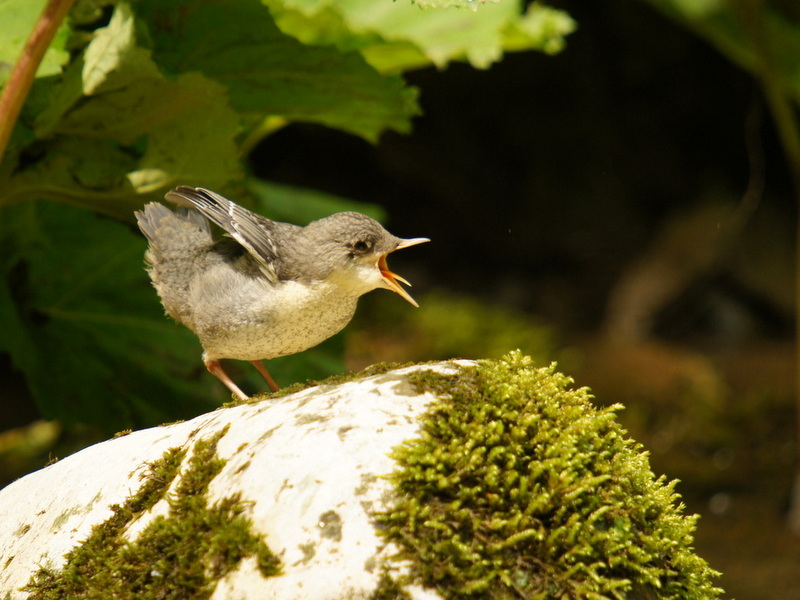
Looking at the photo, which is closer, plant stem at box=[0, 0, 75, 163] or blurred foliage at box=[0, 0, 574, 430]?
plant stem at box=[0, 0, 75, 163]

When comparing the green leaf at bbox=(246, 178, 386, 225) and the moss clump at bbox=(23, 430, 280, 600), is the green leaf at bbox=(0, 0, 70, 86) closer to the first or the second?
the moss clump at bbox=(23, 430, 280, 600)

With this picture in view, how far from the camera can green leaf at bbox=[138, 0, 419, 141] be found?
3738mm

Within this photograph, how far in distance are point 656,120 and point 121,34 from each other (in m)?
8.37

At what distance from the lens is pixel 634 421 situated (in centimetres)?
782

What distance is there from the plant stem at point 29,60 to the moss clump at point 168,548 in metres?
1.44


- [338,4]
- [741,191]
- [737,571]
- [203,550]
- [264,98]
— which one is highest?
[741,191]

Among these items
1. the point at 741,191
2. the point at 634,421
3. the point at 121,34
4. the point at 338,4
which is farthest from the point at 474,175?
the point at 121,34

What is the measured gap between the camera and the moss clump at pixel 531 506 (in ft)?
6.84

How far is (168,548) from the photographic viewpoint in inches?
88.8

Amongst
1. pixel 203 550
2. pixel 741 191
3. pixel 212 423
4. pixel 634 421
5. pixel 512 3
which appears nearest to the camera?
pixel 203 550

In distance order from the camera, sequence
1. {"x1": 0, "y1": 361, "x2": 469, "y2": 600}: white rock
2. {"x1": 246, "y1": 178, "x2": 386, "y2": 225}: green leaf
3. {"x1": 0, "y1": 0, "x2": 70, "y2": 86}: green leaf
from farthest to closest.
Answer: {"x1": 246, "y1": 178, "x2": 386, "y2": 225}: green leaf < {"x1": 0, "y1": 0, "x2": 70, "y2": 86}: green leaf < {"x1": 0, "y1": 361, "x2": 469, "y2": 600}: white rock

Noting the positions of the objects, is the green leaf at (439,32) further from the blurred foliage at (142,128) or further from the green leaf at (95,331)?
the green leaf at (95,331)

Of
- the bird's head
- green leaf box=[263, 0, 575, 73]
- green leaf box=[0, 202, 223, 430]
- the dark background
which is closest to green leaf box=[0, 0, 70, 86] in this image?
green leaf box=[0, 202, 223, 430]

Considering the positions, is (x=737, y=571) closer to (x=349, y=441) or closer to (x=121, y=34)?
(x=349, y=441)
